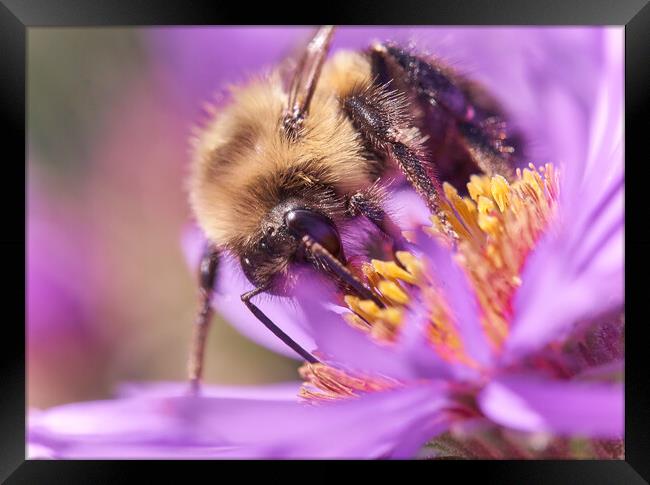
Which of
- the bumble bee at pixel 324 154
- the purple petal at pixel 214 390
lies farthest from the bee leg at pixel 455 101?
the purple petal at pixel 214 390

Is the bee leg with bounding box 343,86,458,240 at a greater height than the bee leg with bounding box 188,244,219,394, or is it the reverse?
the bee leg with bounding box 343,86,458,240

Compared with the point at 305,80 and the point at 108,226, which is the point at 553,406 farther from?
the point at 108,226

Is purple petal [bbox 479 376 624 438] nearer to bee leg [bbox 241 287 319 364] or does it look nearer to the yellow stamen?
the yellow stamen

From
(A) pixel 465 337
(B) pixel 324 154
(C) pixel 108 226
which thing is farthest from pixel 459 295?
(C) pixel 108 226

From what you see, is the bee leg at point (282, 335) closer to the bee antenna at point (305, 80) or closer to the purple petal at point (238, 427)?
the purple petal at point (238, 427)

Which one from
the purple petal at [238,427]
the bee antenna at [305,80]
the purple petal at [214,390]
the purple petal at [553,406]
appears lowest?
the purple petal at [553,406]

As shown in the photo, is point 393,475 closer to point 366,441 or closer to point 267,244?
point 366,441

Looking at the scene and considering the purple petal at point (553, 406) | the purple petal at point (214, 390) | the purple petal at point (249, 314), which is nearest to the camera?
the purple petal at point (553, 406)

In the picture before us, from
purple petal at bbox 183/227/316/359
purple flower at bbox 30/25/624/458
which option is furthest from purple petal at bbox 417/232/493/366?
purple petal at bbox 183/227/316/359
